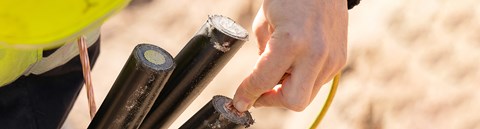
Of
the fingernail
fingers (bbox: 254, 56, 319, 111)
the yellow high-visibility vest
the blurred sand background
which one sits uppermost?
the yellow high-visibility vest

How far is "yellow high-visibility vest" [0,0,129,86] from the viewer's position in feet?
2.24

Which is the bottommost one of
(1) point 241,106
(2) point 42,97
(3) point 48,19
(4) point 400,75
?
(4) point 400,75

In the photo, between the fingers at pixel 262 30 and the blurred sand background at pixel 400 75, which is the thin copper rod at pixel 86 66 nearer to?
the fingers at pixel 262 30

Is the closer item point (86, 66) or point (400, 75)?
point (86, 66)

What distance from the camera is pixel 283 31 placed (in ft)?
3.11

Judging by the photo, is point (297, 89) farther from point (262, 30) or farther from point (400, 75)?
point (400, 75)

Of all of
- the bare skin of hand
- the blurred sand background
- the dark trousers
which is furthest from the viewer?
the blurred sand background

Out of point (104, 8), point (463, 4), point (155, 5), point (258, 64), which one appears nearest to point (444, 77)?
point (463, 4)

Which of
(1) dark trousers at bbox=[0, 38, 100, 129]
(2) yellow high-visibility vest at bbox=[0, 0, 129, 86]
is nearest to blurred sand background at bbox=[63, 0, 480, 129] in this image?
(1) dark trousers at bbox=[0, 38, 100, 129]

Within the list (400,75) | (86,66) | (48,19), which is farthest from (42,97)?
(400,75)

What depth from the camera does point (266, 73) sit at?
960 millimetres

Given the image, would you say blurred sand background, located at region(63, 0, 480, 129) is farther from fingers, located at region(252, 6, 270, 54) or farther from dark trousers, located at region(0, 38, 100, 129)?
fingers, located at region(252, 6, 270, 54)

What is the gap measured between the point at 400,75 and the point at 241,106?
0.94 meters

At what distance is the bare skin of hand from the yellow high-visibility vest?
0.87 ft
